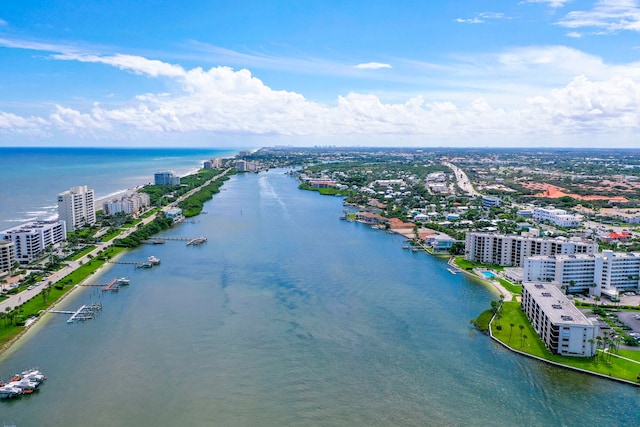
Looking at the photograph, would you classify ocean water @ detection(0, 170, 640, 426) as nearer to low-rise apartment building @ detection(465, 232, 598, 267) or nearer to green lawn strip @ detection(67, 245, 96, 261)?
green lawn strip @ detection(67, 245, 96, 261)

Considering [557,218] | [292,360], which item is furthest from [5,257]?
[557,218]

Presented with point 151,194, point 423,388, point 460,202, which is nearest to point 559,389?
point 423,388

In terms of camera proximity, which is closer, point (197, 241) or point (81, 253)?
point (81, 253)

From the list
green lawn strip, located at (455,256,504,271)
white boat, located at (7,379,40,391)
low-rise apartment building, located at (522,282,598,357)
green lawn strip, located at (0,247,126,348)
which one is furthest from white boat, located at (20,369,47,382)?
green lawn strip, located at (455,256,504,271)

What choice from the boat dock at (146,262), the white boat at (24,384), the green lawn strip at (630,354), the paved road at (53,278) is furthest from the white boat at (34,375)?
the green lawn strip at (630,354)

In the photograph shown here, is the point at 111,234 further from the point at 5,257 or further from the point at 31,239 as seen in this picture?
the point at 5,257

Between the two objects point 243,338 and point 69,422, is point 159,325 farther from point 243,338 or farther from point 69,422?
point 69,422

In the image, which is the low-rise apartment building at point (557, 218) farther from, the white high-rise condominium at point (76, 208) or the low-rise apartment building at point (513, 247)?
the white high-rise condominium at point (76, 208)
